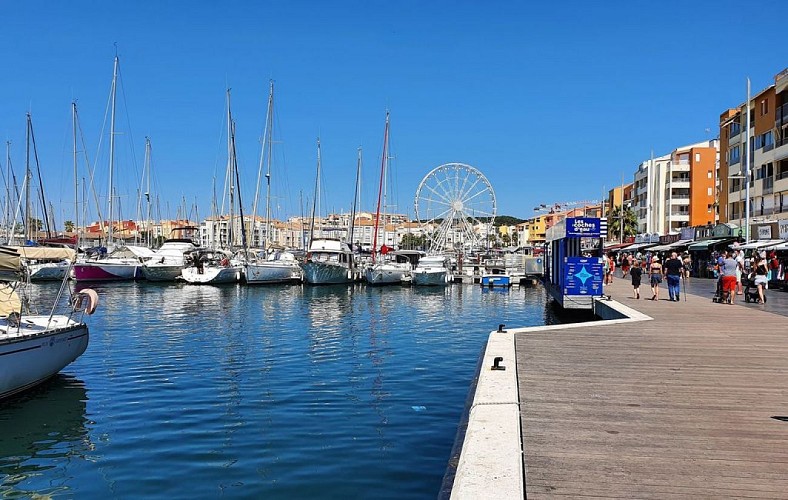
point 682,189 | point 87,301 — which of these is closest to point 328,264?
point 87,301

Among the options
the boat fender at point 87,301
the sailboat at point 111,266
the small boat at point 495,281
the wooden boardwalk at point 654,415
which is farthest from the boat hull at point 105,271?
the wooden boardwalk at point 654,415

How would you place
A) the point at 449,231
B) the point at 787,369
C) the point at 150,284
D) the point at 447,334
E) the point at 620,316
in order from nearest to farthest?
1. the point at 787,369
2. the point at 620,316
3. the point at 447,334
4. the point at 150,284
5. the point at 449,231

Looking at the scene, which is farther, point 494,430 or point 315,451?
point 315,451

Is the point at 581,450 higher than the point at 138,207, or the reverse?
the point at 138,207

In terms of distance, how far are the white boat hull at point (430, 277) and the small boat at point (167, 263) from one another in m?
21.6

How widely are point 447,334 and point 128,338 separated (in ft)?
36.6

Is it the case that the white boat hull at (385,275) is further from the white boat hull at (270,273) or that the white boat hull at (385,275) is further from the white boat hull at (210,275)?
the white boat hull at (210,275)

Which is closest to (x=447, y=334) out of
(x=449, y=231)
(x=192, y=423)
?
(x=192, y=423)

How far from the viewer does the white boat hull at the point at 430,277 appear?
204 ft

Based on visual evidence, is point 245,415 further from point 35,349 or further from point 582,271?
point 582,271

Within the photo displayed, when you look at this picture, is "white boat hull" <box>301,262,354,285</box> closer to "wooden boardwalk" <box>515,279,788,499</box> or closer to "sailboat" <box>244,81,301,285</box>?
"sailboat" <box>244,81,301,285</box>

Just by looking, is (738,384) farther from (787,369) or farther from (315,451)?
(315,451)

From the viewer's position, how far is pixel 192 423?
490 inches

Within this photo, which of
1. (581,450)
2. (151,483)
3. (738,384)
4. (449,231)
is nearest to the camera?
(581,450)
